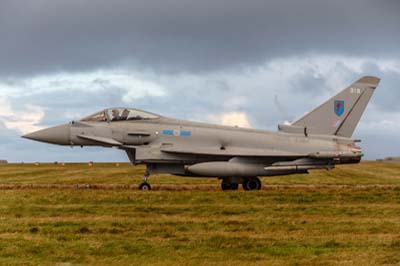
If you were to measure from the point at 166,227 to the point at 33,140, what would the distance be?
1568 cm

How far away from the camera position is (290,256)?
10562 millimetres

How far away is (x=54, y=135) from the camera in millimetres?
27172

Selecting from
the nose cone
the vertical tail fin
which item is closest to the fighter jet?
the nose cone

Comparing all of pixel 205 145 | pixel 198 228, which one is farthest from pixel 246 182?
pixel 198 228

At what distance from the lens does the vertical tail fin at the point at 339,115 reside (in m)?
28.7

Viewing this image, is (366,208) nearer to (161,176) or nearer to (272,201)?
(272,201)

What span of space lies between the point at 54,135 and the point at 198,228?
1515cm

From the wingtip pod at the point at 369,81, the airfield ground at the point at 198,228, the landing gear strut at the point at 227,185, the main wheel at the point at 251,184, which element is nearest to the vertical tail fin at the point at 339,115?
the wingtip pod at the point at 369,81

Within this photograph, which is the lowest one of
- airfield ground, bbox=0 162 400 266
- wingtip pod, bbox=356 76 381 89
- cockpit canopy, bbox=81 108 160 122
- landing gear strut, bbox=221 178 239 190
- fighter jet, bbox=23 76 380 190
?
airfield ground, bbox=0 162 400 266

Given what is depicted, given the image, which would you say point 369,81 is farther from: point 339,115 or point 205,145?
point 205,145

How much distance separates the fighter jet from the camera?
26734mm

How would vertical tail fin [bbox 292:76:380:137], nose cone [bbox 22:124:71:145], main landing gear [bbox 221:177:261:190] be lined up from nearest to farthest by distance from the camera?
nose cone [bbox 22:124:71:145] < main landing gear [bbox 221:177:261:190] < vertical tail fin [bbox 292:76:380:137]

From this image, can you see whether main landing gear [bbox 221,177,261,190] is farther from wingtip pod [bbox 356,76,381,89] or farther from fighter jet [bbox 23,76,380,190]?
wingtip pod [bbox 356,76,381,89]

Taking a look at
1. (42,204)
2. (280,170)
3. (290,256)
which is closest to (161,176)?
(280,170)
